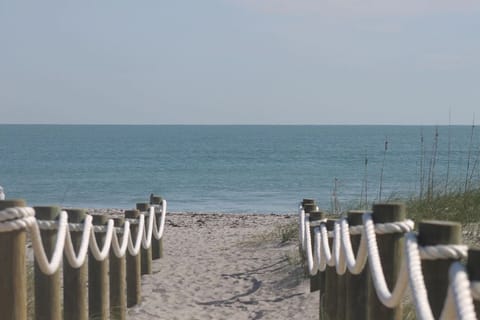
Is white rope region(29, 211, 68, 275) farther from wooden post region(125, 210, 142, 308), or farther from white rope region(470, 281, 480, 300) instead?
wooden post region(125, 210, 142, 308)

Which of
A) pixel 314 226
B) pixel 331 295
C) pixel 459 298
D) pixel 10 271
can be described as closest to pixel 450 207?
pixel 314 226

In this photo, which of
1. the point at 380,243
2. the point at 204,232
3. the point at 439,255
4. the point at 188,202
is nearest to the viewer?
the point at 439,255

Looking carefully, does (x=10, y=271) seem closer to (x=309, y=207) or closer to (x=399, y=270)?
(x=399, y=270)

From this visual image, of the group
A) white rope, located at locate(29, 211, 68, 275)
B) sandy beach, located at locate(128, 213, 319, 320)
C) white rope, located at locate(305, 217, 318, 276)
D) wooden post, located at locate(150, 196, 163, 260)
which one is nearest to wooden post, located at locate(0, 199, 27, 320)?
white rope, located at locate(29, 211, 68, 275)

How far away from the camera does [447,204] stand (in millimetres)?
8758

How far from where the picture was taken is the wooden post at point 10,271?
384 centimetres

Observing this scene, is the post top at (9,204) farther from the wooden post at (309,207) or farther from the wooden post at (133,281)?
the wooden post at (309,207)

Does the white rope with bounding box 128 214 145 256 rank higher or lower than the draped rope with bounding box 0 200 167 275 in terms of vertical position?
lower

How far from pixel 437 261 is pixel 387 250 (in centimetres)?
97

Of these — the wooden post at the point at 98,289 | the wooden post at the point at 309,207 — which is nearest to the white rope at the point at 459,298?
the wooden post at the point at 98,289

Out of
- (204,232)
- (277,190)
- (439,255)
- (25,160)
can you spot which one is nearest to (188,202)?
(277,190)

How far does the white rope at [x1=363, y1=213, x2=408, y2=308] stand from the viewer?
3199 millimetres

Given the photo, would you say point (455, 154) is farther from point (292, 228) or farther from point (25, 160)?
point (292, 228)

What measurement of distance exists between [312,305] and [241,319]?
817 millimetres
